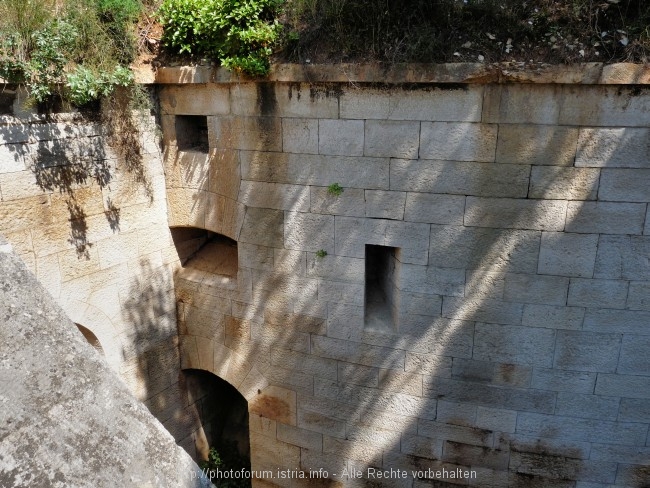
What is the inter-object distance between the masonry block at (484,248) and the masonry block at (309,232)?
0.90m

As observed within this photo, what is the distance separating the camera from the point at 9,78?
411 cm

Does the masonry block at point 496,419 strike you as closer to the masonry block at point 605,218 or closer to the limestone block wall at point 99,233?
the masonry block at point 605,218

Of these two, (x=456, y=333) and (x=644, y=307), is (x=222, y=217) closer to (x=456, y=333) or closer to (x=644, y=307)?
(x=456, y=333)

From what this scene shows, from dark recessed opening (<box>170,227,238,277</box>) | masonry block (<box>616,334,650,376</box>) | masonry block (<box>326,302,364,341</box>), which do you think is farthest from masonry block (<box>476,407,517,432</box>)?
dark recessed opening (<box>170,227,238,277</box>)

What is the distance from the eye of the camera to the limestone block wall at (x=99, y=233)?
14.3ft

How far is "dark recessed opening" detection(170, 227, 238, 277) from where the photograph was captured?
18.9 feet

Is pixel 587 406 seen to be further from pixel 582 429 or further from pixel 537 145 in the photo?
pixel 537 145

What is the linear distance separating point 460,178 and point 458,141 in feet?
0.94

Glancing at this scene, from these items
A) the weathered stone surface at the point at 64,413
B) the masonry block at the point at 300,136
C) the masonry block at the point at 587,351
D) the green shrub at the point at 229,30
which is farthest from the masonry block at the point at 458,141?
the weathered stone surface at the point at 64,413

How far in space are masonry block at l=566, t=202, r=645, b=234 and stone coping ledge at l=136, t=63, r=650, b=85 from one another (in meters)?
0.86

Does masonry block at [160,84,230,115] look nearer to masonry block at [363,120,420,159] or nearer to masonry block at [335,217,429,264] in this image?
masonry block at [363,120,420,159]

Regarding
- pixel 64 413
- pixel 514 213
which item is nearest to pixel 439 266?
pixel 514 213

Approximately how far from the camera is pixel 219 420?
22.8 feet

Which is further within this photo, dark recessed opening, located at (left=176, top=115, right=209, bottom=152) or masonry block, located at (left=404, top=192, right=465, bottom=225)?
dark recessed opening, located at (left=176, top=115, right=209, bottom=152)
